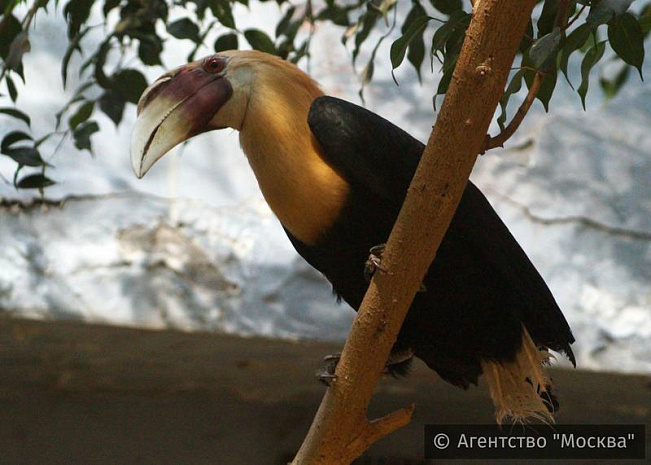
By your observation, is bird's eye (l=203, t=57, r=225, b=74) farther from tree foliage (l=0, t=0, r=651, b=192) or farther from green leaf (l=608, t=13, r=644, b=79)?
green leaf (l=608, t=13, r=644, b=79)

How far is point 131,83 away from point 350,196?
65 centimetres

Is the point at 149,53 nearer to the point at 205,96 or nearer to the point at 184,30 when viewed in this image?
the point at 184,30

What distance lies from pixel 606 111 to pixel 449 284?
1.56 m

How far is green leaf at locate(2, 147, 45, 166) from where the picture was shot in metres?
1.71

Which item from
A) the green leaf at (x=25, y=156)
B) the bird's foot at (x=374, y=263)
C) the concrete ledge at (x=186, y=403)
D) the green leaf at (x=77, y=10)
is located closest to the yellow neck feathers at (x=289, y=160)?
the bird's foot at (x=374, y=263)

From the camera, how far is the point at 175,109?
4.65 feet

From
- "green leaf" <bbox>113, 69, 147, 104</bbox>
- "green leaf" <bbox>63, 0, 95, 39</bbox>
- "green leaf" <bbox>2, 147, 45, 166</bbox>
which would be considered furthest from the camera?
"green leaf" <bbox>113, 69, 147, 104</bbox>

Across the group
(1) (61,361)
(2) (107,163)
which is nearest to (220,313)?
(2) (107,163)

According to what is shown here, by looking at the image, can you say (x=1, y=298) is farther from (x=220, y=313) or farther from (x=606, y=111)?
(x=606, y=111)

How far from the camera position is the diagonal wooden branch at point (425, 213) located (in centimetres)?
104

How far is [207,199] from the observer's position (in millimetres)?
2779

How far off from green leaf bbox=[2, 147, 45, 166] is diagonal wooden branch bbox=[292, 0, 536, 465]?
80cm

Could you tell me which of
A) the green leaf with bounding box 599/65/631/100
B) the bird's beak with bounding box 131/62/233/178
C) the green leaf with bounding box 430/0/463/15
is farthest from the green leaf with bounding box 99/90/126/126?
the green leaf with bounding box 599/65/631/100

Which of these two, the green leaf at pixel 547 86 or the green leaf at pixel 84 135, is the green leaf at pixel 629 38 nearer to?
the green leaf at pixel 547 86
